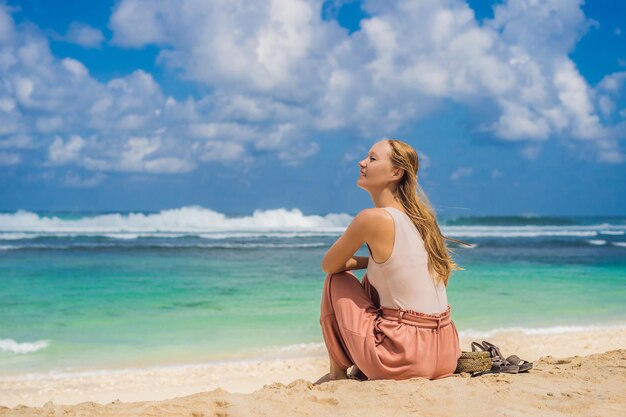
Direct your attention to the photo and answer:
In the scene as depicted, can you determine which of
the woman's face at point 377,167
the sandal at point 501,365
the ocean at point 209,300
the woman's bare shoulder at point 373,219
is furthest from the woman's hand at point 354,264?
the ocean at point 209,300

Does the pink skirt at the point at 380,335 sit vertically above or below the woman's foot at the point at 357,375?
above

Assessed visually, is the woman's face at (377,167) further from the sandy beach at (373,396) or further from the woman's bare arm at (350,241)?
the sandy beach at (373,396)

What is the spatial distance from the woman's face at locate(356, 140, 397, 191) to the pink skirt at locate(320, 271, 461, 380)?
1.82 feet

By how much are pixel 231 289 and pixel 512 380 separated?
23.1 ft

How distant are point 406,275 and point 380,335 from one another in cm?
38

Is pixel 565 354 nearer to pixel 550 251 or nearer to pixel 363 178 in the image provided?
pixel 363 178

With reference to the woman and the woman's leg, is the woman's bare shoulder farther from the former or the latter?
the woman's leg

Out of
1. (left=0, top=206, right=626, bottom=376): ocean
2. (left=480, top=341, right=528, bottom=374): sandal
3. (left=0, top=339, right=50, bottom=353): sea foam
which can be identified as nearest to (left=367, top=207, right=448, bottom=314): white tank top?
(left=480, top=341, right=528, bottom=374): sandal

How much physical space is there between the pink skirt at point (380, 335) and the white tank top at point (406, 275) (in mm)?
55

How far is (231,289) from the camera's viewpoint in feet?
33.7

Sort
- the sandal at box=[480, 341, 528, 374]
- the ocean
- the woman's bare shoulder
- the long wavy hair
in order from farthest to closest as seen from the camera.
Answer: the ocean
the sandal at box=[480, 341, 528, 374]
the long wavy hair
the woman's bare shoulder

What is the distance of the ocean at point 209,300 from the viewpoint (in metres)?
6.32

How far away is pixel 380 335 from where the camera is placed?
3.57 meters

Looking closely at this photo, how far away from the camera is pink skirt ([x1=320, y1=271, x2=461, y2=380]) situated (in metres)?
3.54
